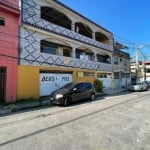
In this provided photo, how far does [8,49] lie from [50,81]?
525 centimetres

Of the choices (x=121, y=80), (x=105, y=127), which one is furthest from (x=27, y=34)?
(x=121, y=80)

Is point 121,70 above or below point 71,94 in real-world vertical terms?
above

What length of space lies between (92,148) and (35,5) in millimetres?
13688

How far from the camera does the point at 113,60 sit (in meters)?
29.2

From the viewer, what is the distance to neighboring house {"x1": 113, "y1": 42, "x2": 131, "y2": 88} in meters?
30.0

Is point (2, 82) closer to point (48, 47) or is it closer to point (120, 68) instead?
point (48, 47)

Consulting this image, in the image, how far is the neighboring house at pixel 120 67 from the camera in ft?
98.4

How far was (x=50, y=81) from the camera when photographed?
55.5ft

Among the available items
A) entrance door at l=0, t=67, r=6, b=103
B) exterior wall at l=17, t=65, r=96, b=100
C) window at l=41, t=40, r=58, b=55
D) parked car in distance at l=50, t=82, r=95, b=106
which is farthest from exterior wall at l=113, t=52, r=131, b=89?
entrance door at l=0, t=67, r=6, b=103

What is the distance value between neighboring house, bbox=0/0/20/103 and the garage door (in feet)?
10.5

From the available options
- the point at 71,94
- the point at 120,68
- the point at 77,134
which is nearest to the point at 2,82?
the point at 71,94

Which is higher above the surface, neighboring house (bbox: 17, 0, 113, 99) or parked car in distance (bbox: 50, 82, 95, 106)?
neighboring house (bbox: 17, 0, 113, 99)

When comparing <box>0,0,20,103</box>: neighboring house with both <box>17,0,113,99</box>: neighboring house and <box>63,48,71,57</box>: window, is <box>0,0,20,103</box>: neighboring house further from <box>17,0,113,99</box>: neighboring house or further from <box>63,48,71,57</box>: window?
<box>63,48,71,57</box>: window

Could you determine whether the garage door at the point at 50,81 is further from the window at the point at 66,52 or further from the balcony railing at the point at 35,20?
the balcony railing at the point at 35,20
